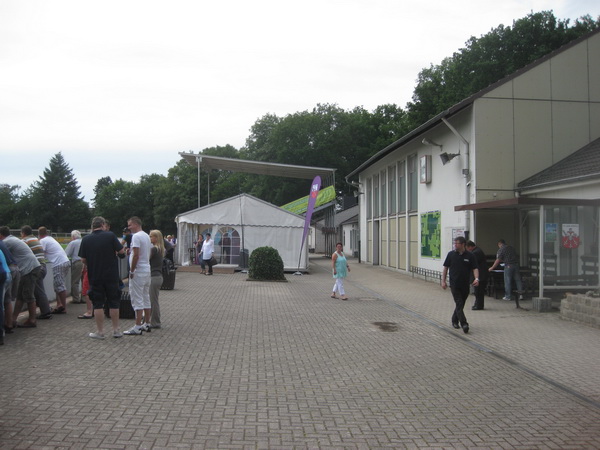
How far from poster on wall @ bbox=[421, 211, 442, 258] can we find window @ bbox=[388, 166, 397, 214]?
198 inches

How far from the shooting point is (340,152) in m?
53.8

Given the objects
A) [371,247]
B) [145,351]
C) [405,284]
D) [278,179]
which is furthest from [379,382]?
[278,179]

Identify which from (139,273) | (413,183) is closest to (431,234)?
(413,183)

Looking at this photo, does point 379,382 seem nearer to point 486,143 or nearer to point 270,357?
point 270,357

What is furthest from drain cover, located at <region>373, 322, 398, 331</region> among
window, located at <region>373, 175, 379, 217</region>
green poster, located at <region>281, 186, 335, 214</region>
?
green poster, located at <region>281, 186, 335, 214</region>

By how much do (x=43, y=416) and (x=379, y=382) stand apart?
11.8 ft

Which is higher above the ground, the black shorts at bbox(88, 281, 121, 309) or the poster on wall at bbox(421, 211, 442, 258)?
the poster on wall at bbox(421, 211, 442, 258)

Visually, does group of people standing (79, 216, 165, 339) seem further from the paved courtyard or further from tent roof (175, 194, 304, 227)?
tent roof (175, 194, 304, 227)

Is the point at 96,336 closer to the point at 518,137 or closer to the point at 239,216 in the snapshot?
the point at 518,137

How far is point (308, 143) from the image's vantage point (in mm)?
53812

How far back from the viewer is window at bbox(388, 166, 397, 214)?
26438 mm

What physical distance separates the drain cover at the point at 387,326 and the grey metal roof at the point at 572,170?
647cm

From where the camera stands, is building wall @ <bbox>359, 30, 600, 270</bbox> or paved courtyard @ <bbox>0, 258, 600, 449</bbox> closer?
paved courtyard @ <bbox>0, 258, 600, 449</bbox>

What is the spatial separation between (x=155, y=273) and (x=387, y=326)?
4438mm
